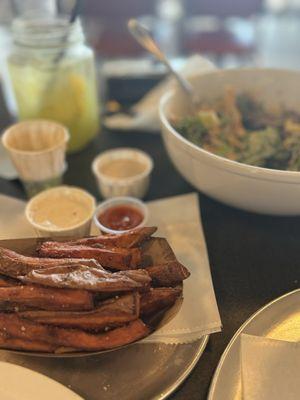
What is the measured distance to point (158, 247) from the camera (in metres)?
0.74

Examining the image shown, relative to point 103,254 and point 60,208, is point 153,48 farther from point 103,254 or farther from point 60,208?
point 103,254

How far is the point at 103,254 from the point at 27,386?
9.2 inches

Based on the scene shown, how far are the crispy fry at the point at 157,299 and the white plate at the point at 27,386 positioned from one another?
164 mm

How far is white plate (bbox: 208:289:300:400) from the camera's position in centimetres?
60

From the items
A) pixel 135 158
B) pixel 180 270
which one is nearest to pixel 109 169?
pixel 135 158

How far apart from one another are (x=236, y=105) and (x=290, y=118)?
Answer: 0.15 meters

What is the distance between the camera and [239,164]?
79 centimetres

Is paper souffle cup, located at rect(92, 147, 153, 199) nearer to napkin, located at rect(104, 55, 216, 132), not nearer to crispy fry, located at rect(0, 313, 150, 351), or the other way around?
napkin, located at rect(104, 55, 216, 132)

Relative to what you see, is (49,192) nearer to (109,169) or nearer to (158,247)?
(109,169)

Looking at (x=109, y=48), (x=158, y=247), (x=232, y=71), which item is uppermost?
(x=232, y=71)

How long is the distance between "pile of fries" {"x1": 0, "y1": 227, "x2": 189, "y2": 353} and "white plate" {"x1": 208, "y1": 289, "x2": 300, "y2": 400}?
0.12 m

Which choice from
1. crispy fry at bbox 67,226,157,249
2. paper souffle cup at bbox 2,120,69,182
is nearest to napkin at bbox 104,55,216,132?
paper souffle cup at bbox 2,120,69,182

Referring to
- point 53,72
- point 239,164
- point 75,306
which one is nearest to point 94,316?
point 75,306

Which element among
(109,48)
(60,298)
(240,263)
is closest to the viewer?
(60,298)
